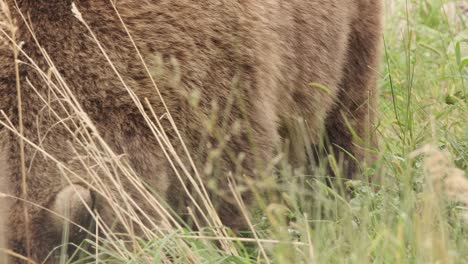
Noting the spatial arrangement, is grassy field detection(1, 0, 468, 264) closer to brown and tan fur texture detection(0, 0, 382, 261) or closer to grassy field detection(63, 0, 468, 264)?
grassy field detection(63, 0, 468, 264)

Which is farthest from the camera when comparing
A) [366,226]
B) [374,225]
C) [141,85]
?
[141,85]

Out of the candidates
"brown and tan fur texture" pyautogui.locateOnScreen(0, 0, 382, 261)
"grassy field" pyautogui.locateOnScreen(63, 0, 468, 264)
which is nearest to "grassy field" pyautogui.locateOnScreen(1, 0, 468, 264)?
"grassy field" pyautogui.locateOnScreen(63, 0, 468, 264)

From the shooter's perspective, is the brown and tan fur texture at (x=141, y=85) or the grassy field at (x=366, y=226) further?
the brown and tan fur texture at (x=141, y=85)

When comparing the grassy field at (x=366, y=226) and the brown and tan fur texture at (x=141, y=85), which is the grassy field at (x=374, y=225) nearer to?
the grassy field at (x=366, y=226)

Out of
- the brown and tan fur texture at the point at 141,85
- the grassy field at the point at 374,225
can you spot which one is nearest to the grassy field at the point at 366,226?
the grassy field at the point at 374,225

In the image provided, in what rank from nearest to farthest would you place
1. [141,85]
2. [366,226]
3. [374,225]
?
1. [366,226]
2. [374,225]
3. [141,85]

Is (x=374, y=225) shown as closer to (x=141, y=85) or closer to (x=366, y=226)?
(x=366, y=226)

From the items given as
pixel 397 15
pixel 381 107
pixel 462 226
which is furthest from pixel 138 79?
pixel 397 15

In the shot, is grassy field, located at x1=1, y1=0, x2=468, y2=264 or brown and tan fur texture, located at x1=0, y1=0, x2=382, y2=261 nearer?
grassy field, located at x1=1, y1=0, x2=468, y2=264

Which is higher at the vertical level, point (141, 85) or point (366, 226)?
point (141, 85)

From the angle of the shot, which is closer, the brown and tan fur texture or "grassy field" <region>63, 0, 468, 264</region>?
"grassy field" <region>63, 0, 468, 264</region>

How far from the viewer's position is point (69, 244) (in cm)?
405

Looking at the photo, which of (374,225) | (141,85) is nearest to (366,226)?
(374,225)

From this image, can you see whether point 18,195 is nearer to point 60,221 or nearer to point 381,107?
point 60,221
